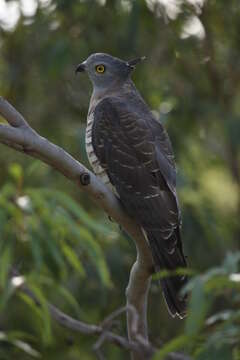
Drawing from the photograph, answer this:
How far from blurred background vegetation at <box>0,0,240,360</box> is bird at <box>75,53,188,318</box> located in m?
0.58

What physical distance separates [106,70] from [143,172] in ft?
3.83

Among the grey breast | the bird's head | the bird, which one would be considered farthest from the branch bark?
the bird's head

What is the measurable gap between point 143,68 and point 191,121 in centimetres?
60

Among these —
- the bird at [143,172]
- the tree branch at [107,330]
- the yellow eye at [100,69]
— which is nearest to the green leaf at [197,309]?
the tree branch at [107,330]

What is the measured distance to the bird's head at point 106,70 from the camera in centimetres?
560

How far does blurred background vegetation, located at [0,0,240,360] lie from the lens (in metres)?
6.50

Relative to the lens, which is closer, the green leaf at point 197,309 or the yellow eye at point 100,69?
the green leaf at point 197,309

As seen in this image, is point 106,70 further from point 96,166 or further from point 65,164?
point 65,164

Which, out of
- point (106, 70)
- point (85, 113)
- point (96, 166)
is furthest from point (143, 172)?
point (85, 113)

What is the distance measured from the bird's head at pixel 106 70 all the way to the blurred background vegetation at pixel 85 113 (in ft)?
2.25

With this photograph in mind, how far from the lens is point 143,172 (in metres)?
4.69

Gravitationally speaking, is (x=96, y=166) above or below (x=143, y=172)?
above

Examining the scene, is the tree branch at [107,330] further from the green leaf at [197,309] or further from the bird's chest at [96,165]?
the bird's chest at [96,165]

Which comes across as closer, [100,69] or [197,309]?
[197,309]
